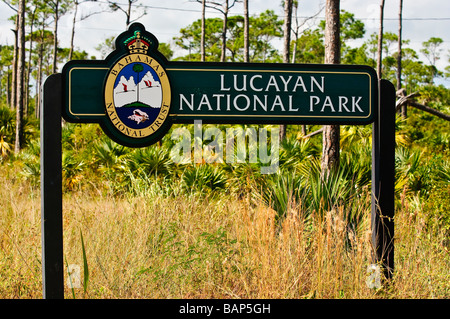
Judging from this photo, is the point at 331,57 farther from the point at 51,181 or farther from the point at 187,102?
the point at 51,181

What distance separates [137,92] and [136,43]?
43 cm

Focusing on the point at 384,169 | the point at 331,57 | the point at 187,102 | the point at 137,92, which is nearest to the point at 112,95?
the point at 137,92

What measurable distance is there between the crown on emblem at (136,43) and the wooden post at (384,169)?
2175 mm

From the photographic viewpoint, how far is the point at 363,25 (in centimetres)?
4775

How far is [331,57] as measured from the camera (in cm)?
789

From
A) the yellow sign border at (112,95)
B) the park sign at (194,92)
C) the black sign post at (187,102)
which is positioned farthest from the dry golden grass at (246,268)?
the yellow sign border at (112,95)

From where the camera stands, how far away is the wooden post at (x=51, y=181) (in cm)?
400

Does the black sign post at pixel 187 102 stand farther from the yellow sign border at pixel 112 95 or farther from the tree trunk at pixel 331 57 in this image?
the tree trunk at pixel 331 57

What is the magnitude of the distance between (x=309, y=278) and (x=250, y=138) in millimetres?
7913

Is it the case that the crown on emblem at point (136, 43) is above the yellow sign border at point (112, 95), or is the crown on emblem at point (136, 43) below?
above

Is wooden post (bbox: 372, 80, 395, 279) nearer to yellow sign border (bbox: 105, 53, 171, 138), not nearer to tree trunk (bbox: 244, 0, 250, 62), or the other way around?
yellow sign border (bbox: 105, 53, 171, 138)

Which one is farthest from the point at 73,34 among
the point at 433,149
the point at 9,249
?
the point at 9,249

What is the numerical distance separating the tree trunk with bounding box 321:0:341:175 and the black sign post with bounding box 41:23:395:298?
2.96 meters

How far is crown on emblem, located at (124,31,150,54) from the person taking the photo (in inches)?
165
